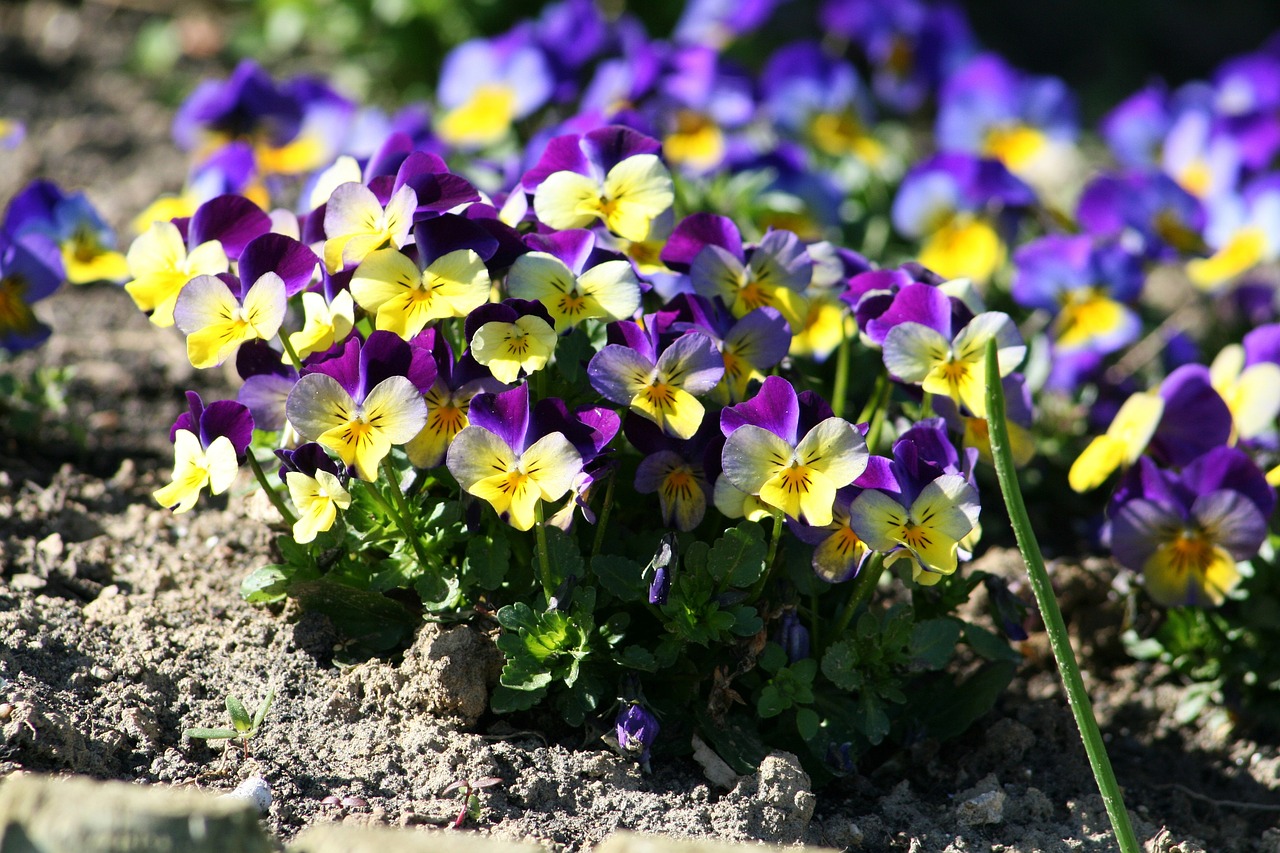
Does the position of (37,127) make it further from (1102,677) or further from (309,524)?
(1102,677)

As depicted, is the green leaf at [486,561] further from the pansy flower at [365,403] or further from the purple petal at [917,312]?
the purple petal at [917,312]

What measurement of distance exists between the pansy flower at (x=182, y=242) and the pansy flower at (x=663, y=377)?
64cm

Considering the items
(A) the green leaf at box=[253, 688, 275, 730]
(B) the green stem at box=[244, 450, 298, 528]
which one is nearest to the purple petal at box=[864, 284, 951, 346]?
(B) the green stem at box=[244, 450, 298, 528]

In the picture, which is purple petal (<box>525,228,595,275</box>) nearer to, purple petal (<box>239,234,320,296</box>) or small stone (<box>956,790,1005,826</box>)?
purple petal (<box>239,234,320,296</box>)

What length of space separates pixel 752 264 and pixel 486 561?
644 mm

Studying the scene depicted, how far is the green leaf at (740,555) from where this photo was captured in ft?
6.27

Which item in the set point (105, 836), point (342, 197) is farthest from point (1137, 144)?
point (105, 836)

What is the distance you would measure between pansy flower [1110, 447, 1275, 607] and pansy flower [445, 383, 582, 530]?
1.05 meters

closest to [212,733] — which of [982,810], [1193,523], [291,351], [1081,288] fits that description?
[291,351]

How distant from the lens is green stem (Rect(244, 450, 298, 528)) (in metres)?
1.96

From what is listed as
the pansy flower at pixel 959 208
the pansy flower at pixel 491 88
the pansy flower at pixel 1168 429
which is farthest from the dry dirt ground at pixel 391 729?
the pansy flower at pixel 491 88

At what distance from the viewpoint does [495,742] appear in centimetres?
201

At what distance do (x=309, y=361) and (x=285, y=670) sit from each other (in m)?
0.52

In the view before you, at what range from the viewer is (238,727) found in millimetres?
1949
